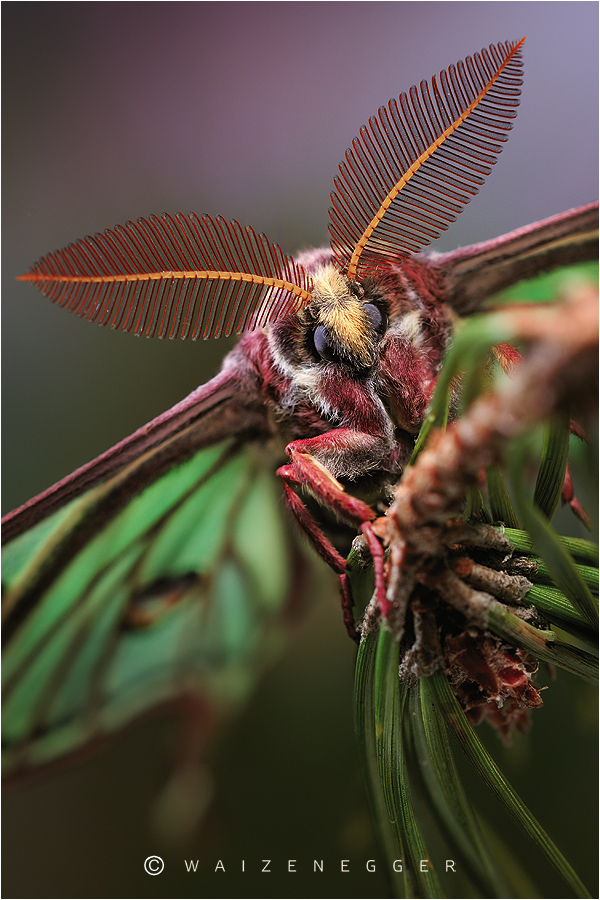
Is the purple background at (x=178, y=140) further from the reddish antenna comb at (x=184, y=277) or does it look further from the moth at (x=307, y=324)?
the reddish antenna comb at (x=184, y=277)

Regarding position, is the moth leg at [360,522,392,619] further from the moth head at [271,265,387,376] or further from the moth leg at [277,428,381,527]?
the moth head at [271,265,387,376]

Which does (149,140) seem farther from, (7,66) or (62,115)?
(7,66)

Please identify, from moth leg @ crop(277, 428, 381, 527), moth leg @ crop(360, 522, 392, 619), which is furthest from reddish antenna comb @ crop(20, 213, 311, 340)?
moth leg @ crop(360, 522, 392, 619)

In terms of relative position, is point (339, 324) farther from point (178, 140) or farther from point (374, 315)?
point (178, 140)

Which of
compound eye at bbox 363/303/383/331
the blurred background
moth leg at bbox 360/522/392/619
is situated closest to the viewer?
moth leg at bbox 360/522/392/619

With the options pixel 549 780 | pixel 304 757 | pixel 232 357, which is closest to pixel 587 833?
pixel 549 780

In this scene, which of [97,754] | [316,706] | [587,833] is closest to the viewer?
[587,833]

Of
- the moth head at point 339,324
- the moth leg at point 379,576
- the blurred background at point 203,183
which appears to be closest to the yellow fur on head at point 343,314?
the moth head at point 339,324
